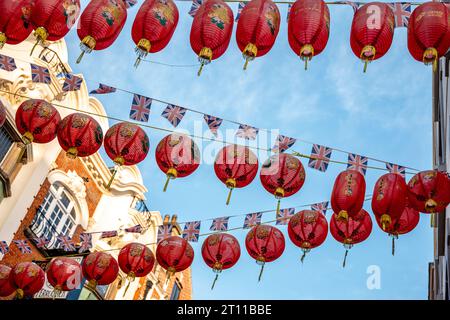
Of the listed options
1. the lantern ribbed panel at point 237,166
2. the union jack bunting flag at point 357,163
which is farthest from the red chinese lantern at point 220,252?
the union jack bunting flag at point 357,163

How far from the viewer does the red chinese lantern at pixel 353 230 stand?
8.98 metres

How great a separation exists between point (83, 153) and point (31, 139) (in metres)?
1.04

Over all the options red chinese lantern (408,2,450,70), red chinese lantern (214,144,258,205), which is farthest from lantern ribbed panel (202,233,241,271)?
red chinese lantern (408,2,450,70)

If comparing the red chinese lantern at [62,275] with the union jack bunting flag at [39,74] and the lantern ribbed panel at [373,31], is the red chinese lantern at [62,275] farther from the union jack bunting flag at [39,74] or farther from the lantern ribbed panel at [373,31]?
the lantern ribbed panel at [373,31]

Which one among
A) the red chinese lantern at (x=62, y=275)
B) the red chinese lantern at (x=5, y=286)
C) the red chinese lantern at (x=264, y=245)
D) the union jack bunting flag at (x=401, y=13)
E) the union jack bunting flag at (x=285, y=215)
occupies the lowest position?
the red chinese lantern at (x=5, y=286)

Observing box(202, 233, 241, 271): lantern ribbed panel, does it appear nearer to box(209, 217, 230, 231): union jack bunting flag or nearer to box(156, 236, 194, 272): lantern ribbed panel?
box(156, 236, 194, 272): lantern ribbed panel

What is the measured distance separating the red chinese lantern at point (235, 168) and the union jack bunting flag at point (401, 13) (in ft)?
10.7

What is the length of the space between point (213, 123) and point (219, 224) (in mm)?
3184

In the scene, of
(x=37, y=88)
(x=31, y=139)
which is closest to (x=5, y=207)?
(x=37, y=88)

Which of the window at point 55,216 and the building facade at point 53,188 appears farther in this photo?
the window at point 55,216

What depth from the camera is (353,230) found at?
901 centimetres

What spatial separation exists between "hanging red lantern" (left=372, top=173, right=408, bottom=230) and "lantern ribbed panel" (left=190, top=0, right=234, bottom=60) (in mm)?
3542

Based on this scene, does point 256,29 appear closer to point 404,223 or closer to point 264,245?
point 404,223
